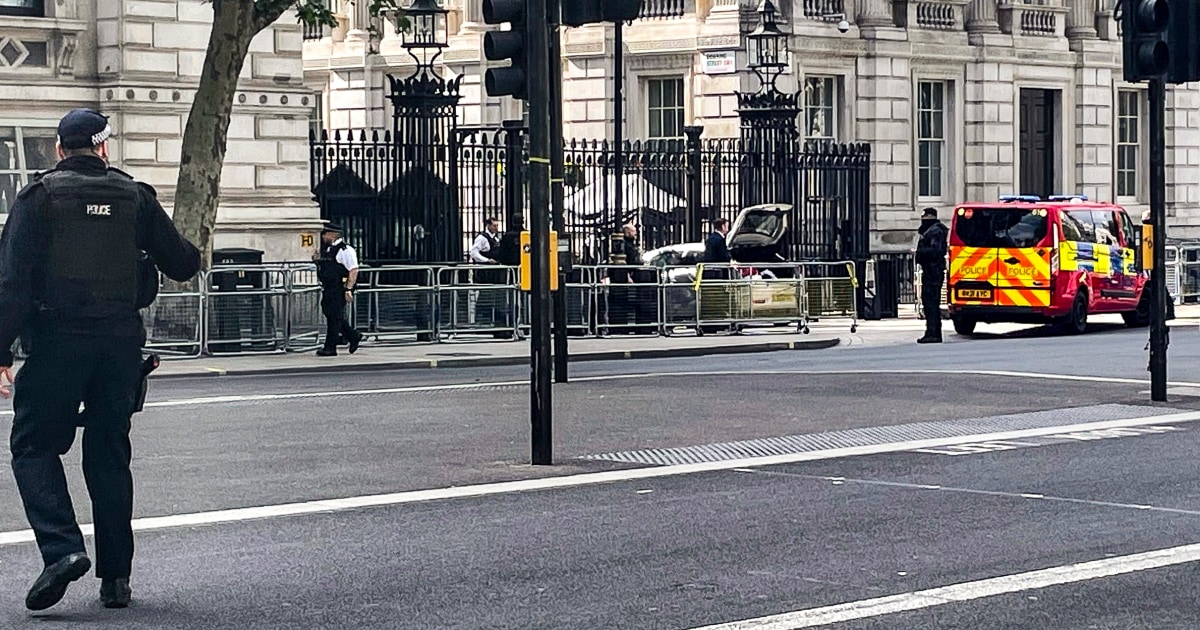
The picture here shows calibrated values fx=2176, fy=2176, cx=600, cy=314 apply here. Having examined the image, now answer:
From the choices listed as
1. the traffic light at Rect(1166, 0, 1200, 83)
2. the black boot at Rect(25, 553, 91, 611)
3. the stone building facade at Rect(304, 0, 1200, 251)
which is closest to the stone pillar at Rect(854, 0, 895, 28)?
the stone building facade at Rect(304, 0, 1200, 251)

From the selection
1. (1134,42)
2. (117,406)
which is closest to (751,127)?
(1134,42)

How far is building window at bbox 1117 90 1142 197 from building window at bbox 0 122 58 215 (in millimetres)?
27660

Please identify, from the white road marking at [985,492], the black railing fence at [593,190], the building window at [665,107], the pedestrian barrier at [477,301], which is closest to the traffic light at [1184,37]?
the white road marking at [985,492]

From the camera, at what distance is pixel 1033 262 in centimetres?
3014

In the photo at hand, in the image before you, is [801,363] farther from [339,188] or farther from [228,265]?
Result: [339,188]

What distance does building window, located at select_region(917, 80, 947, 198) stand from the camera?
43688 mm

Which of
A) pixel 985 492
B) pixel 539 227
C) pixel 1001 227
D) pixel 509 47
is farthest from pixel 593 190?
pixel 985 492

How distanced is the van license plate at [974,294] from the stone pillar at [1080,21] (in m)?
17.7

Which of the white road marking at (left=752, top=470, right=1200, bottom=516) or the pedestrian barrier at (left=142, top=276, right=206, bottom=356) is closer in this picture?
the white road marking at (left=752, top=470, right=1200, bottom=516)

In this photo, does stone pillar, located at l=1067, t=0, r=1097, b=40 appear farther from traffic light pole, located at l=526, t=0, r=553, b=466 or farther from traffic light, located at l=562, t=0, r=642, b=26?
traffic light pole, located at l=526, t=0, r=553, b=466

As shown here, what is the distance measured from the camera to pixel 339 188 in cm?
2997

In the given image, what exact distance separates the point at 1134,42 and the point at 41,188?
33.5ft

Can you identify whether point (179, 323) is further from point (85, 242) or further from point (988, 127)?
point (988, 127)

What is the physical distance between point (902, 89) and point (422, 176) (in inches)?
613
